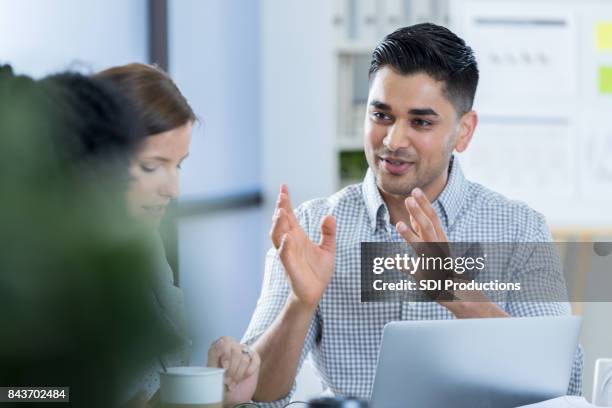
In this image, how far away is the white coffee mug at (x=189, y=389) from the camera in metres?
A: 1.15

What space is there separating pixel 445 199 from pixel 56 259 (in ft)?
4.87

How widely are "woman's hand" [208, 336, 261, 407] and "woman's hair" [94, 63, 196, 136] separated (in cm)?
42

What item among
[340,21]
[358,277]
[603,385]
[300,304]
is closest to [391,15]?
[340,21]

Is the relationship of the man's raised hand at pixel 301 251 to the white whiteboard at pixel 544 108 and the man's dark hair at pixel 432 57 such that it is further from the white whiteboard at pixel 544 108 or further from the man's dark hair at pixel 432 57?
the white whiteboard at pixel 544 108

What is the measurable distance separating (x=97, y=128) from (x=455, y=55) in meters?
1.42

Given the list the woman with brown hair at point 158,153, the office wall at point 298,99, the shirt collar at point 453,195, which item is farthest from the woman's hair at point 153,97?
the office wall at point 298,99

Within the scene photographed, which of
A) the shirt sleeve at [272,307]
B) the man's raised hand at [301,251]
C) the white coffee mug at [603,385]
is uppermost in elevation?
the man's raised hand at [301,251]

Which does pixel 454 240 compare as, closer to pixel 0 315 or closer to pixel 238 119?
pixel 0 315

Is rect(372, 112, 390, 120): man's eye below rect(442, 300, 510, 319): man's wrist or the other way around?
the other way around

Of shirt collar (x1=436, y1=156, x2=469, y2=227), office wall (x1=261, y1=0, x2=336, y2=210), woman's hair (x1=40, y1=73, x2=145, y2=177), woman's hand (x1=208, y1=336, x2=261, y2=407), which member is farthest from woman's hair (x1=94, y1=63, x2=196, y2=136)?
office wall (x1=261, y1=0, x2=336, y2=210)

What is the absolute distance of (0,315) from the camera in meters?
0.73

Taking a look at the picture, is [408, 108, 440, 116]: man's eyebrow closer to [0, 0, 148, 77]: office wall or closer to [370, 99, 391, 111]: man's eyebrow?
[370, 99, 391, 111]: man's eyebrow

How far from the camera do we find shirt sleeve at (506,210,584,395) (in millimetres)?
1947

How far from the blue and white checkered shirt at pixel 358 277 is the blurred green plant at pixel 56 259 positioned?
3.76ft
